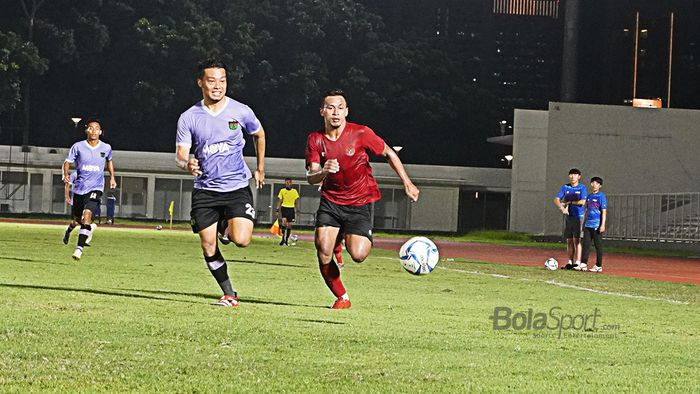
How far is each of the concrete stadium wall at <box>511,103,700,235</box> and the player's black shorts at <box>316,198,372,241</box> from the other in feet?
150

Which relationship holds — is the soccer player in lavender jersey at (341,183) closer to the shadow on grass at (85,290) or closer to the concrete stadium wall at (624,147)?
the shadow on grass at (85,290)

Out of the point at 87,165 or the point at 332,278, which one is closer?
the point at 332,278

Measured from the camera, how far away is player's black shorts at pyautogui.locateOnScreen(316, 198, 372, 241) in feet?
42.3

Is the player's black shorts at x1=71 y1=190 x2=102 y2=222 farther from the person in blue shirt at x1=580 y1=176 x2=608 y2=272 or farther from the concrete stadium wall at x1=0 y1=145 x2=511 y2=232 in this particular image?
the concrete stadium wall at x1=0 y1=145 x2=511 y2=232

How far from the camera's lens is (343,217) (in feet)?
42.3

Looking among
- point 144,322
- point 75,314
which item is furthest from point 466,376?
point 75,314

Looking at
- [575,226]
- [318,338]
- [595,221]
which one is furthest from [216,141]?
[595,221]

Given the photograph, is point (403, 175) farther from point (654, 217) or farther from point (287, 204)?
point (654, 217)

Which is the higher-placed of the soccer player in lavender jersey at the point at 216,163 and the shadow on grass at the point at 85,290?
the soccer player in lavender jersey at the point at 216,163

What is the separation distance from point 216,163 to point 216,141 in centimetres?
21

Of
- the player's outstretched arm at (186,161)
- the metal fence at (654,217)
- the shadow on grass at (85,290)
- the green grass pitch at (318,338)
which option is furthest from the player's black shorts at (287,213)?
the player's outstretched arm at (186,161)

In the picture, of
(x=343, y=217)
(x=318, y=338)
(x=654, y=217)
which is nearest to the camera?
(x=318, y=338)

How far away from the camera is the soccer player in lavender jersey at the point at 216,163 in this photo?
12.6 meters

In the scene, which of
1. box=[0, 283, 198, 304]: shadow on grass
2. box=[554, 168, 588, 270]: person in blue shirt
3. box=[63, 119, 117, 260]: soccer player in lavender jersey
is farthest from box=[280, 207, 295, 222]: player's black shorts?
box=[0, 283, 198, 304]: shadow on grass
